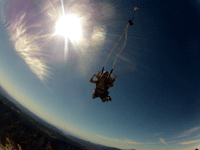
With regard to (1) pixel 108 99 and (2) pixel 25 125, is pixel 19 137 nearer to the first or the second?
(2) pixel 25 125

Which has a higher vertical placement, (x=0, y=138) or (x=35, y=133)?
(x=35, y=133)

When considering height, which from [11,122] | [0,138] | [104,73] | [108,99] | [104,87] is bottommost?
[0,138]

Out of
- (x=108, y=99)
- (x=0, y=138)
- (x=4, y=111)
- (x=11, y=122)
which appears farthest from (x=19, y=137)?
(x=108, y=99)

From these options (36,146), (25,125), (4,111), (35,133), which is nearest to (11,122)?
(25,125)

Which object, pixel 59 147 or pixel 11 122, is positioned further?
pixel 59 147

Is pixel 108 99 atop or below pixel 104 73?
below

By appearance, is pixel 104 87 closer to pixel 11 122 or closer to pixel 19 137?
pixel 19 137

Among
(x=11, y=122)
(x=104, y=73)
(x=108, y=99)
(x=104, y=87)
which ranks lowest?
(x=11, y=122)

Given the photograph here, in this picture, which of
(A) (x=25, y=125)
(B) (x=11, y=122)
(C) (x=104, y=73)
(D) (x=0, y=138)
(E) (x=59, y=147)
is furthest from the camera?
(E) (x=59, y=147)

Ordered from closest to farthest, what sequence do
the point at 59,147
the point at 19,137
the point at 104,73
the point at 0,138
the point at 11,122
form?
the point at 104,73 < the point at 0,138 < the point at 19,137 < the point at 11,122 < the point at 59,147
